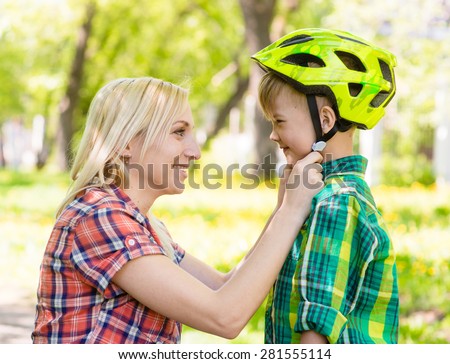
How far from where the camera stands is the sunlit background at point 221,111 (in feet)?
24.7

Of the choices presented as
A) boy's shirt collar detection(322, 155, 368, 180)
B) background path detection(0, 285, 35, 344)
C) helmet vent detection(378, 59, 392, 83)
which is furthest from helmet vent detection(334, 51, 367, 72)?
background path detection(0, 285, 35, 344)

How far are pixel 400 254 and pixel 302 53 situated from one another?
552cm

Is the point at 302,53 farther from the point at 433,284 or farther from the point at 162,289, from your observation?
the point at 433,284

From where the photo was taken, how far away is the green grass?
6137 mm

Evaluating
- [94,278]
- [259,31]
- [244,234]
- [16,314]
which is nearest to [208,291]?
[94,278]

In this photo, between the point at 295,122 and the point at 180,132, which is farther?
the point at 180,132

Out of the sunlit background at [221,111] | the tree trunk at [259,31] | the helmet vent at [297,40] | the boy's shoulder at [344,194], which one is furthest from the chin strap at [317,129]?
the tree trunk at [259,31]

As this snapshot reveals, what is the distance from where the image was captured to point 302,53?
2.93 metres

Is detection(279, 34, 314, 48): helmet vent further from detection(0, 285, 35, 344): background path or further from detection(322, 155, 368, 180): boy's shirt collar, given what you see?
detection(0, 285, 35, 344): background path

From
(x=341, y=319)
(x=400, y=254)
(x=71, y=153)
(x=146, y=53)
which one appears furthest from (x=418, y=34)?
(x=146, y=53)

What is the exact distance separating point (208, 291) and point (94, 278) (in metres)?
0.41

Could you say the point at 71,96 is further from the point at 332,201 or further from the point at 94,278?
the point at 332,201

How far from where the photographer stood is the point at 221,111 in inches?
1103
